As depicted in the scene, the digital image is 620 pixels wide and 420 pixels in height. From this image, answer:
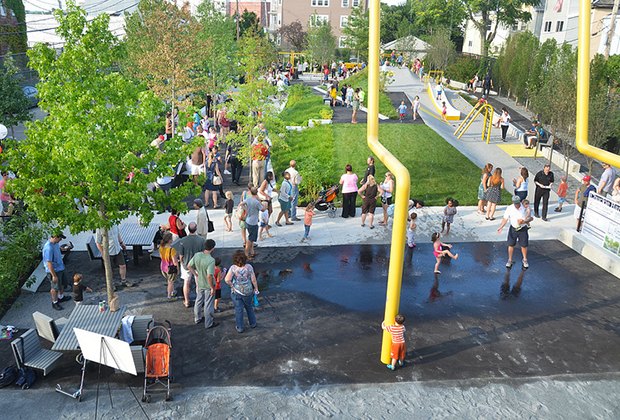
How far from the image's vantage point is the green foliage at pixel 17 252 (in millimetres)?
10117

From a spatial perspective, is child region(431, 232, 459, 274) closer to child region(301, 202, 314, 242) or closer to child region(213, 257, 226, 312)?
child region(301, 202, 314, 242)

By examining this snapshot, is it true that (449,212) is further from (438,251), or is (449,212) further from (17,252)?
(17,252)

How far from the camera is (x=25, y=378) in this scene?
7805mm

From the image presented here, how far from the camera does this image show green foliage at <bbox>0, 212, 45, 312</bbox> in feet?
33.2

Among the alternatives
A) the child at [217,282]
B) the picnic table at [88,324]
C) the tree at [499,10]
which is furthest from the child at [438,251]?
the tree at [499,10]

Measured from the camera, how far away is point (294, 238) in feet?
44.2

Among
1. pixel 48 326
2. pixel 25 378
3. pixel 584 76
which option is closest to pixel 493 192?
pixel 584 76

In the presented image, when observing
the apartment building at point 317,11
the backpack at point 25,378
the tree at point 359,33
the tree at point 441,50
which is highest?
the apartment building at point 317,11

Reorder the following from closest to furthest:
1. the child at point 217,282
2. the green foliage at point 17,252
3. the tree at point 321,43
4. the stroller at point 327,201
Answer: the child at point 217,282 → the green foliage at point 17,252 → the stroller at point 327,201 → the tree at point 321,43

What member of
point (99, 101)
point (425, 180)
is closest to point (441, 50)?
point (425, 180)

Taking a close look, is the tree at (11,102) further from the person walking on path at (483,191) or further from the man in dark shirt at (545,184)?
the man in dark shirt at (545,184)

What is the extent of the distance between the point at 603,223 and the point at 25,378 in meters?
12.1

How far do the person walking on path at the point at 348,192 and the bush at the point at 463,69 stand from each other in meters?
34.4

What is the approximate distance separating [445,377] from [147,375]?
14.4 feet
